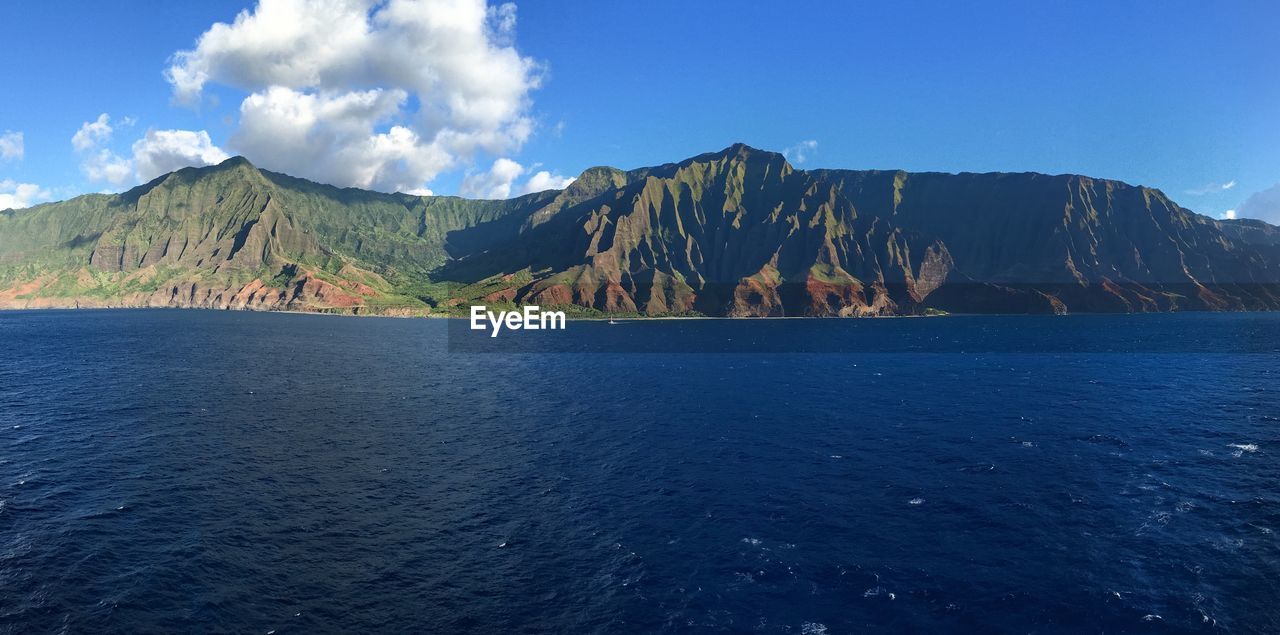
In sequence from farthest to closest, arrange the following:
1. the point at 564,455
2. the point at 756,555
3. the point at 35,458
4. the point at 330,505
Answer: the point at 564,455
the point at 35,458
the point at 330,505
the point at 756,555

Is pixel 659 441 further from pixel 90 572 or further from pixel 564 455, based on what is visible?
pixel 90 572

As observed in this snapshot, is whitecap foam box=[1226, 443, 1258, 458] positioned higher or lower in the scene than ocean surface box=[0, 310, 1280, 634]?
higher

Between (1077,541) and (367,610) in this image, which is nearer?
(367,610)

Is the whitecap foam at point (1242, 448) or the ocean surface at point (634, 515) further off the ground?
the whitecap foam at point (1242, 448)

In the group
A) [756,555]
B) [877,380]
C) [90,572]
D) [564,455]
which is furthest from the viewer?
[877,380]

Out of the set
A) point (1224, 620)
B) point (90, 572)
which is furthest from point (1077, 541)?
point (90, 572)

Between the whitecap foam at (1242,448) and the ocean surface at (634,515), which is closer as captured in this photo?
the ocean surface at (634,515)

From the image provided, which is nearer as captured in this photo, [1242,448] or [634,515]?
[634,515]

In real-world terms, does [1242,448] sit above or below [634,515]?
above
